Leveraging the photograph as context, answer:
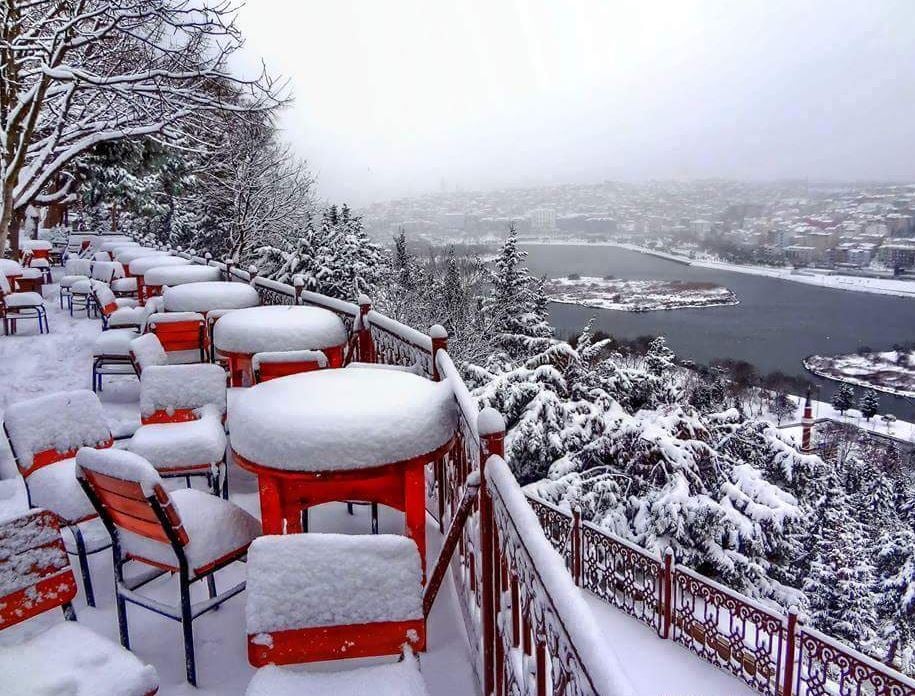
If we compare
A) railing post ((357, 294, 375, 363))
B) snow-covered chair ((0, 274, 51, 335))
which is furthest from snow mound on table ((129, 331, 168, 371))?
snow-covered chair ((0, 274, 51, 335))

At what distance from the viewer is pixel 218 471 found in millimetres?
3451

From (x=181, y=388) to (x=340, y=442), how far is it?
205 cm

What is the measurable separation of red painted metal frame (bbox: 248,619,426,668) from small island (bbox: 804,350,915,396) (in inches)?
3451

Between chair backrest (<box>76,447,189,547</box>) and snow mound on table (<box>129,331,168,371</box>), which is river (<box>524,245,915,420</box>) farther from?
chair backrest (<box>76,447,189,547</box>)

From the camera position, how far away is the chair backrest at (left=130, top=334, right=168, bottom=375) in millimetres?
4602

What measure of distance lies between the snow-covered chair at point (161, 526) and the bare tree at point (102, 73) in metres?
7.36

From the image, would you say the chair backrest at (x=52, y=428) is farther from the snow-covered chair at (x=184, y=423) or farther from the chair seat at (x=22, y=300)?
the chair seat at (x=22, y=300)

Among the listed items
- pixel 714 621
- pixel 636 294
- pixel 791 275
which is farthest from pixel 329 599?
pixel 791 275

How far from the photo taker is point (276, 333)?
4699 mm

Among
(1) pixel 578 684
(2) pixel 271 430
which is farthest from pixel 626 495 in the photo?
(1) pixel 578 684

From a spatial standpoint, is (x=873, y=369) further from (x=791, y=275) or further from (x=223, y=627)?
(x=223, y=627)

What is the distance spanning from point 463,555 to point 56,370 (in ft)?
22.9

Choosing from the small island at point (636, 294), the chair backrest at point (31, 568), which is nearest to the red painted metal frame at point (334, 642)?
the chair backrest at point (31, 568)

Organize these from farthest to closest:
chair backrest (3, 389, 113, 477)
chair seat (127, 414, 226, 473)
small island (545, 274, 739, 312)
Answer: small island (545, 274, 739, 312)
chair seat (127, 414, 226, 473)
chair backrest (3, 389, 113, 477)
